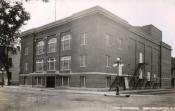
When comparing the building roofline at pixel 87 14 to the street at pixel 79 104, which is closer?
the street at pixel 79 104

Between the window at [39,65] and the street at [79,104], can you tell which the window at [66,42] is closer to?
the window at [39,65]

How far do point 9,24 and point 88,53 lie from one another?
23.7 m

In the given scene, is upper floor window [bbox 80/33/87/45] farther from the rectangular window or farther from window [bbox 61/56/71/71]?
the rectangular window

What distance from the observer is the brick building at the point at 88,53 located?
122 ft

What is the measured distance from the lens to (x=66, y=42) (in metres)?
42.7

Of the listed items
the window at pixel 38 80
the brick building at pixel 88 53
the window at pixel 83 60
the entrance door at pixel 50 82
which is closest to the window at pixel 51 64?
the brick building at pixel 88 53

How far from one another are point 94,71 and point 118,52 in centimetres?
712

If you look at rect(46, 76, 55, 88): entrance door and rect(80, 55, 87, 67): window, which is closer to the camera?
rect(80, 55, 87, 67): window

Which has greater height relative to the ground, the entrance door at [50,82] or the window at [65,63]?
the window at [65,63]

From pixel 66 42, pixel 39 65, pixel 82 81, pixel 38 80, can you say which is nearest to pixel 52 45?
pixel 66 42

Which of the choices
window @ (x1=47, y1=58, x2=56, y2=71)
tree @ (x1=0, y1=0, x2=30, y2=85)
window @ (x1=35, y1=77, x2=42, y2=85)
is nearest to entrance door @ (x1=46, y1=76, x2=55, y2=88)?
window @ (x1=47, y1=58, x2=56, y2=71)

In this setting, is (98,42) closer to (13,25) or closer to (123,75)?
(123,75)

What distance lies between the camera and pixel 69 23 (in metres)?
41.9

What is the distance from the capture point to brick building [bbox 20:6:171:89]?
37.1m
